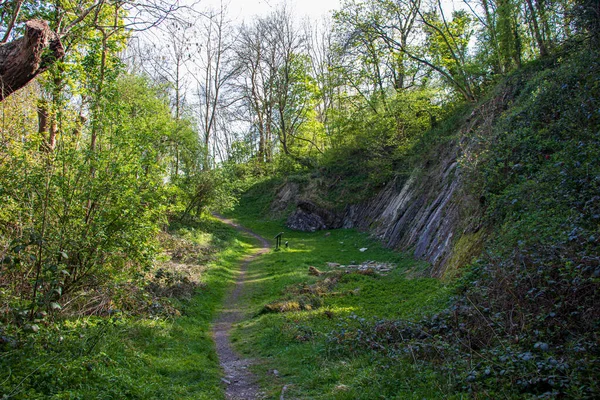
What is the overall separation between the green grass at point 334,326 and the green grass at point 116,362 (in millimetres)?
1038

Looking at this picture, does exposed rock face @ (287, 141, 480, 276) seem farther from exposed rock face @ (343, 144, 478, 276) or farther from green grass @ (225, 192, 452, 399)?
green grass @ (225, 192, 452, 399)

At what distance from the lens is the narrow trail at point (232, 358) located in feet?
19.5

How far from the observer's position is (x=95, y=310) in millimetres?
7633

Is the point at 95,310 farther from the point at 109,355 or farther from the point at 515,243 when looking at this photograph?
the point at 515,243

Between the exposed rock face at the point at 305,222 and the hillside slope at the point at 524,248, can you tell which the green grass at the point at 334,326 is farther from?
the exposed rock face at the point at 305,222

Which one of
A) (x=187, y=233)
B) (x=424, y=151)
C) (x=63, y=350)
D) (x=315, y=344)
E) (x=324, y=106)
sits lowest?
(x=315, y=344)

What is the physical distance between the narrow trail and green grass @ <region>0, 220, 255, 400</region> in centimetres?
20

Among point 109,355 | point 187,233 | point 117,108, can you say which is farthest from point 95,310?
point 187,233

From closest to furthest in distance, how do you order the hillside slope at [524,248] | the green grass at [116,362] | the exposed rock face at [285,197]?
the hillside slope at [524,248] < the green grass at [116,362] < the exposed rock face at [285,197]

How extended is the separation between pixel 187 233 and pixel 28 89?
1173cm

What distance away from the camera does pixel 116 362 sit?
19.0ft

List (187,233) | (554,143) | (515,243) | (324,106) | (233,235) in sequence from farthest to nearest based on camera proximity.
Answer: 1. (324,106)
2. (233,235)
3. (187,233)
4. (554,143)
5. (515,243)

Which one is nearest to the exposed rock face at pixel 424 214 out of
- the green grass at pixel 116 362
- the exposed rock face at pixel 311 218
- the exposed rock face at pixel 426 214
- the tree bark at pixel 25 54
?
the exposed rock face at pixel 426 214

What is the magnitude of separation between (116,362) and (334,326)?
4280mm
